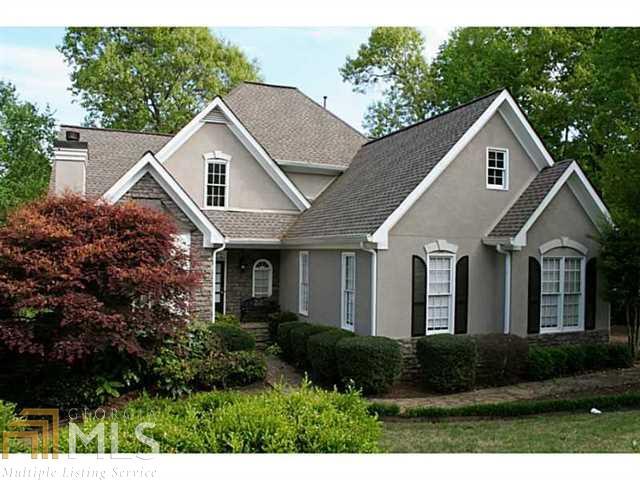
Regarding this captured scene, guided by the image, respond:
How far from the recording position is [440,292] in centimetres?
1276

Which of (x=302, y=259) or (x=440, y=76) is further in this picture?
(x=440, y=76)

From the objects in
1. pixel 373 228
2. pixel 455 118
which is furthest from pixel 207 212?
pixel 455 118

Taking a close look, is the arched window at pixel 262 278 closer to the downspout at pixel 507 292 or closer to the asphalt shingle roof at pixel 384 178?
the asphalt shingle roof at pixel 384 178

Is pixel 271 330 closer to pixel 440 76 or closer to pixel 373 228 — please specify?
pixel 373 228

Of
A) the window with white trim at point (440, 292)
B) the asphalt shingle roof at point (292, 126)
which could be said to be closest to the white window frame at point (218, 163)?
the asphalt shingle roof at point (292, 126)

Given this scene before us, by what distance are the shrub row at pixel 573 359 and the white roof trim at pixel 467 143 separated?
4348 millimetres

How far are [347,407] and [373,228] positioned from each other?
6.01m

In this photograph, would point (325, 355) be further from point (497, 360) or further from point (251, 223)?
point (251, 223)

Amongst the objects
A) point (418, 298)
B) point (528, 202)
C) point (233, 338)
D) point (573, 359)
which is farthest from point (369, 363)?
point (528, 202)

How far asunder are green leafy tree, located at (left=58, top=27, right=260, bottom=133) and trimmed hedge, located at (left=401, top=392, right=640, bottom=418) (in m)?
25.5

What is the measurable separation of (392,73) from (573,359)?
26.0 metres

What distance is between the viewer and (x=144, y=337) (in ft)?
33.3

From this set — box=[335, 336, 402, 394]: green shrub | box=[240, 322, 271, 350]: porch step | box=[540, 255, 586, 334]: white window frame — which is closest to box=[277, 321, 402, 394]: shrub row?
box=[335, 336, 402, 394]: green shrub

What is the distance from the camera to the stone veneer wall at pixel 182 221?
42.9ft
